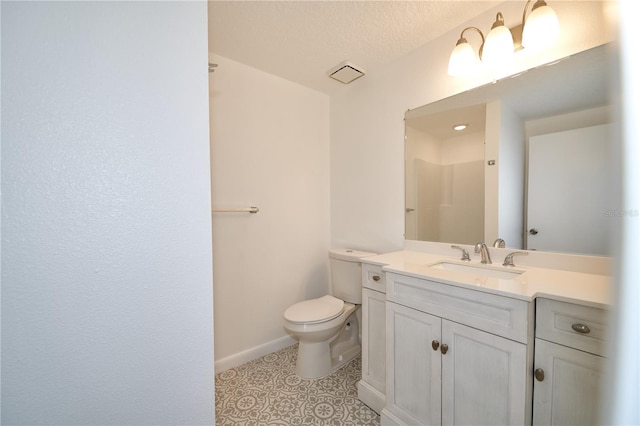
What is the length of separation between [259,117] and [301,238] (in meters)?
1.12

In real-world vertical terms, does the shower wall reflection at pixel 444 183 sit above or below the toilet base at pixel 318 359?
above

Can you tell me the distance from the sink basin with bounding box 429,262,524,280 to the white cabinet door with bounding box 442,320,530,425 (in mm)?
399

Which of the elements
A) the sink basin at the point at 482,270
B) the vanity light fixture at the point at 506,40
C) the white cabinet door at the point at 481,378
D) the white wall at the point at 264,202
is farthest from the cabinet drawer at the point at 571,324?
the white wall at the point at 264,202

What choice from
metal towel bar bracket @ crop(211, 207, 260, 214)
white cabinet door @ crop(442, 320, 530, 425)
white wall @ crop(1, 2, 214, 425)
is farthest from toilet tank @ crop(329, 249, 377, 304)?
white wall @ crop(1, 2, 214, 425)

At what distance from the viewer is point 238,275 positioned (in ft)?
5.99

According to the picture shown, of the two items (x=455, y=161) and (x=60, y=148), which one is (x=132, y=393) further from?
(x=455, y=161)

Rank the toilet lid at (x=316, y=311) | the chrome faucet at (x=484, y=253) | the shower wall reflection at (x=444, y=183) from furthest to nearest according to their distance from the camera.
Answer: the toilet lid at (x=316, y=311) → the shower wall reflection at (x=444, y=183) → the chrome faucet at (x=484, y=253)

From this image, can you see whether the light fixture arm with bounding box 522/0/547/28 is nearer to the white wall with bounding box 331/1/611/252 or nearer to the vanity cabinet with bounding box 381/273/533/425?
the white wall with bounding box 331/1/611/252

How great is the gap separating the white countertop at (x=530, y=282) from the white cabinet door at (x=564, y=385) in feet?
0.56

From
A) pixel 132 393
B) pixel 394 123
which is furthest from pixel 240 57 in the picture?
pixel 132 393

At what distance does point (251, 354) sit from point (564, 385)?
1.84 metres

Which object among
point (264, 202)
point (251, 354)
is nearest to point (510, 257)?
point (264, 202)

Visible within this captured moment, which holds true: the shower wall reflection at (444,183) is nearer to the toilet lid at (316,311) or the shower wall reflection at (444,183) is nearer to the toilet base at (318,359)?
the toilet lid at (316,311)

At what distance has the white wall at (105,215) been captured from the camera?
462mm
